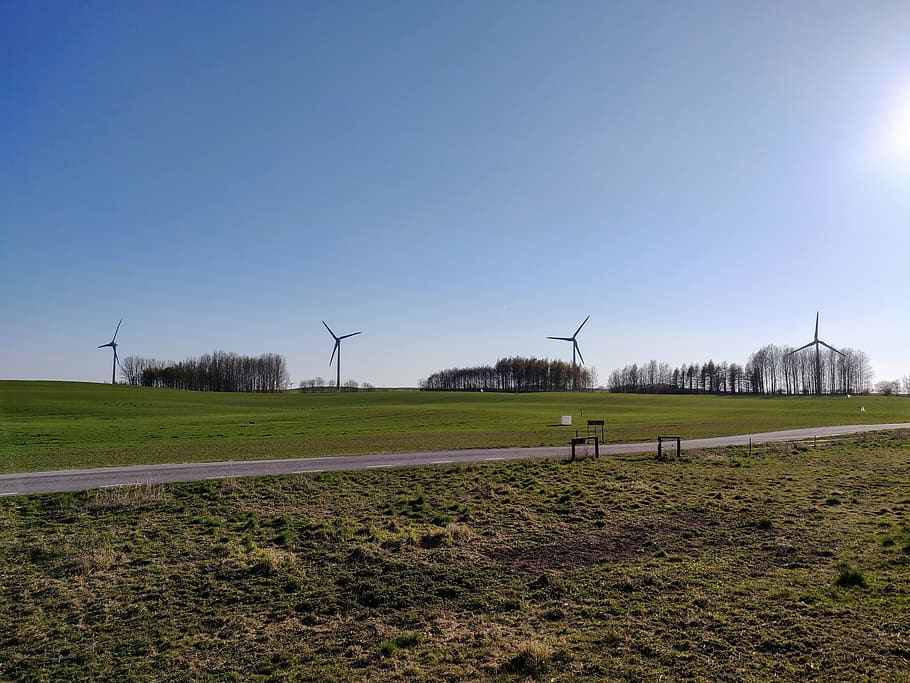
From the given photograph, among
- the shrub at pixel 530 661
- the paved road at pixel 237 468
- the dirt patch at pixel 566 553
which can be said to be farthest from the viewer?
the paved road at pixel 237 468

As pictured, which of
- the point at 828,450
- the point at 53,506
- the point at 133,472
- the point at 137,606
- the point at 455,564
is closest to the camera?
the point at 137,606

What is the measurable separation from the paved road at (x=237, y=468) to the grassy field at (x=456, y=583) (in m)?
2.52

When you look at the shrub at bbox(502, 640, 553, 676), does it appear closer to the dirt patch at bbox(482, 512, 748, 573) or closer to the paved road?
the dirt patch at bbox(482, 512, 748, 573)

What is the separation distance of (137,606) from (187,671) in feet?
9.79

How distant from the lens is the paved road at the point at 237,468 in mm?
20672

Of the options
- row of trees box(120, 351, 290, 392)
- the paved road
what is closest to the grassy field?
the paved road

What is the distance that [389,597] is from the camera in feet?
34.8

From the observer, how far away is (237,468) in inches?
971

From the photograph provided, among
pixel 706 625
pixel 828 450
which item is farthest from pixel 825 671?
pixel 828 450

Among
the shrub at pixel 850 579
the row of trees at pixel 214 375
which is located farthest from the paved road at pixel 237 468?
the row of trees at pixel 214 375

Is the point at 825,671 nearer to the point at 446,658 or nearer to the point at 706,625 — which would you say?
the point at 706,625

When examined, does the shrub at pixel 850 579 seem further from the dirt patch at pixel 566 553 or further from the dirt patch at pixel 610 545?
the dirt patch at pixel 566 553

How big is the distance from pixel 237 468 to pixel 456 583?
16.1m

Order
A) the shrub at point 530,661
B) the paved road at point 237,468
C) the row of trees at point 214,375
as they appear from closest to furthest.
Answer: the shrub at point 530,661 → the paved road at point 237,468 → the row of trees at point 214,375
